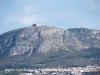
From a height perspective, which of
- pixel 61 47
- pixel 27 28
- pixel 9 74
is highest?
pixel 27 28

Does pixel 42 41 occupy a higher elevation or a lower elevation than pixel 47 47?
higher

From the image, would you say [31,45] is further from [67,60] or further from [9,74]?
[9,74]

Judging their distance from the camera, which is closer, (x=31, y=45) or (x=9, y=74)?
(x=9, y=74)

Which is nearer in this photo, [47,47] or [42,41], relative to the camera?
[47,47]

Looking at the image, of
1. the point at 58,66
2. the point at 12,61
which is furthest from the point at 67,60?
the point at 12,61

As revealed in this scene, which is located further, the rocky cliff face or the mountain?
the rocky cliff face

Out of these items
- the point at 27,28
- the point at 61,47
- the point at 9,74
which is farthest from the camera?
the point at 27,28
